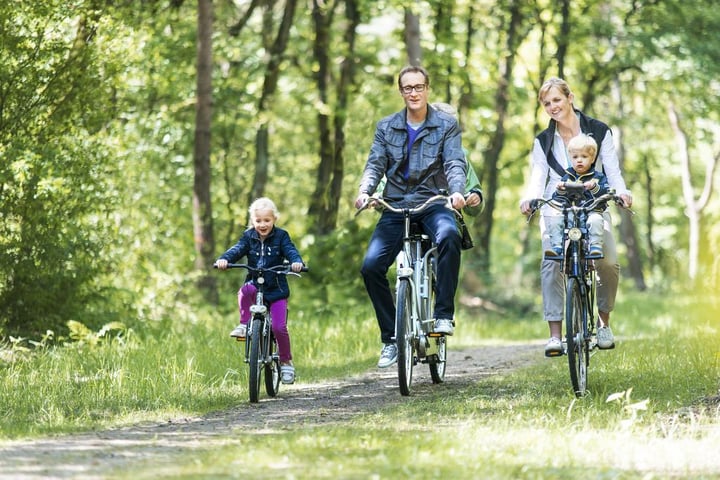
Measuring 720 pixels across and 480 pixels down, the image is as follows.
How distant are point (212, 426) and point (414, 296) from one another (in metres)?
2.01

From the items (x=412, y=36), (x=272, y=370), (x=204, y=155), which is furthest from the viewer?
(x=412, y=36)

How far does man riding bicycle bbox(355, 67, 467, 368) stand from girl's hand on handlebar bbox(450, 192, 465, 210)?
0.14 metres

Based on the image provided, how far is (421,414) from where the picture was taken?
270 inches

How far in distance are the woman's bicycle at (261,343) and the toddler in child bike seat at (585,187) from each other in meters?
1.83

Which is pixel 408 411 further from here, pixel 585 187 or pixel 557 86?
pixel 557 86

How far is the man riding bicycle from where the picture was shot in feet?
26.4

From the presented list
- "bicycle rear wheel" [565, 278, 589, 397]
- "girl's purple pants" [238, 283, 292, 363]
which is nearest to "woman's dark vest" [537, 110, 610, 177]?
"bicycle rear wheel" [565, 278, 589, 397]

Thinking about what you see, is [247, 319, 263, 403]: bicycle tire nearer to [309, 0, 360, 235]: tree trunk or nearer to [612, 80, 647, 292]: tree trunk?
[309, 0, 360, 235]: tree trunk

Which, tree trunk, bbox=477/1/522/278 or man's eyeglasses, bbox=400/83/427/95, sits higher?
tree trunk, bbox=477/1/522/278

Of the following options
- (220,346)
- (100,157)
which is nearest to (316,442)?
(220,346)

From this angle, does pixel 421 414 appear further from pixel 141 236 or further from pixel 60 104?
pixel 141 236

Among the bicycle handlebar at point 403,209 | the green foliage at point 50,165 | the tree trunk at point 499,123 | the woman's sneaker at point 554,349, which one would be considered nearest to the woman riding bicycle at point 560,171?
the woman's sneaker at point 554,349

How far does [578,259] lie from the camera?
7.48m

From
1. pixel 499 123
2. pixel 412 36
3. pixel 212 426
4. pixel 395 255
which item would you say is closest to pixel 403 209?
pixel 395 255
